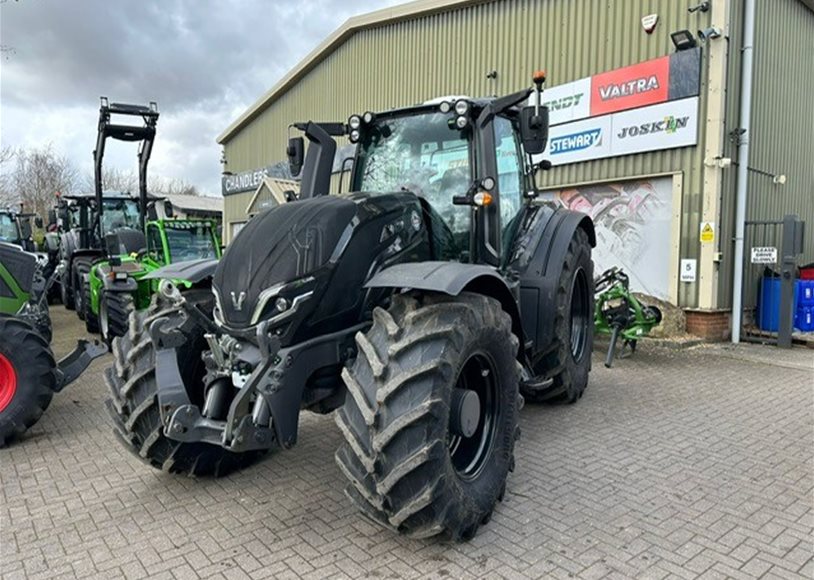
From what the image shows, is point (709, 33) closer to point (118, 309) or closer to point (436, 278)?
point (436, 278)

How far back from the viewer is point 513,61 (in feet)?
37.1

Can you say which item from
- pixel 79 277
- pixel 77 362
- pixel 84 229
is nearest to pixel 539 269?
pixel 77 362

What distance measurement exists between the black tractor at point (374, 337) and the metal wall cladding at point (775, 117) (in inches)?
233

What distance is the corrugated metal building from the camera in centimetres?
873

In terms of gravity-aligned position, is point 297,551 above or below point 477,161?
below

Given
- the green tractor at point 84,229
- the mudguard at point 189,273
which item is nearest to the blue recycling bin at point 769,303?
the mudguard at point 189,273

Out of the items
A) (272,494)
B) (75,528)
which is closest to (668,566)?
(272,494)

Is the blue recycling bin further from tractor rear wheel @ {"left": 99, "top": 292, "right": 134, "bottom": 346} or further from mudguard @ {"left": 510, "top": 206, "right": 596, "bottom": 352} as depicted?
tractor rear wheel @ {"left": 99, "top": 292, "right": 134, "bottom": 346}

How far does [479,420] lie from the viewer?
3467mm

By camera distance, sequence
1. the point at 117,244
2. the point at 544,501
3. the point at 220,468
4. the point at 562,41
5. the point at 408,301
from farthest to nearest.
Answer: the point at 562,41, the point at 117,244, the point at 220,468, the point at 544,501, the point at 408,301

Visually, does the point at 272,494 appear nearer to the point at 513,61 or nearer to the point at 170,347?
the point at 170,347

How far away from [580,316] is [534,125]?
2.71 m

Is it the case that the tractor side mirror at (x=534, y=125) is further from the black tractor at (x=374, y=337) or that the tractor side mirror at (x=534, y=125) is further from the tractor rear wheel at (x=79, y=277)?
the tractor rear wheel at (x=79, y=277)

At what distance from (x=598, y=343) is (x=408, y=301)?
6573 millimetres
